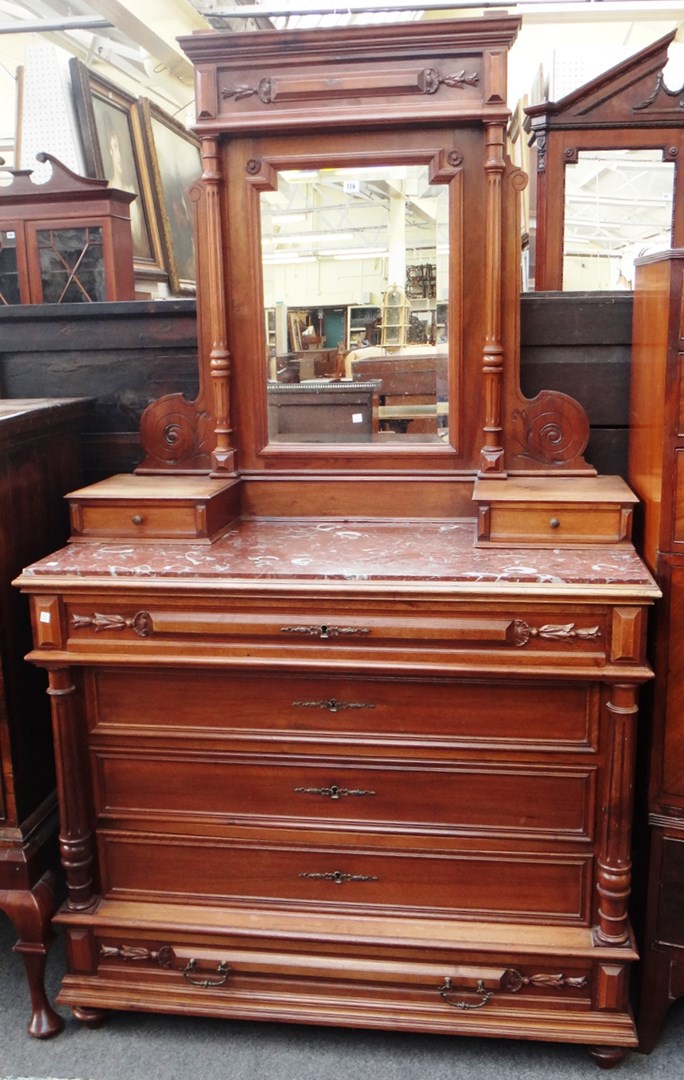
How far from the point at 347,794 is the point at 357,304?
42.5 inches

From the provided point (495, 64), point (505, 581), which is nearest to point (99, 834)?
point (505, 581)

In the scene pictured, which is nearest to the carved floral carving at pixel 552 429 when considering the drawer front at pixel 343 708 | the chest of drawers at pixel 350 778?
the chest of drawers at pixel 350 778

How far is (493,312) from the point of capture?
6.71 feet

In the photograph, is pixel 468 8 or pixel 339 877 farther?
pixel 468 8

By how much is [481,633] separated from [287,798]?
1.82 feet

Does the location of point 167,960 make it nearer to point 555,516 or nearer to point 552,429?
point 555,516

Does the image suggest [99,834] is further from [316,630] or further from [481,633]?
[481,633]

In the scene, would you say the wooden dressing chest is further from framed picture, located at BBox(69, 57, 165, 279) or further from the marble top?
framed picture, located at BBox(69, 57, 165, 279)

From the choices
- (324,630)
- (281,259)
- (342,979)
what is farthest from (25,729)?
(281,259)

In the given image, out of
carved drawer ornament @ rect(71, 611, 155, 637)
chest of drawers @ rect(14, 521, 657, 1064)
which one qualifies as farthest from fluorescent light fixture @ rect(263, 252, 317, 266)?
carved drawer ornament @ rect(71, 611, 155, 637)

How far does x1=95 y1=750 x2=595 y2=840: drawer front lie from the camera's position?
6.04 feet

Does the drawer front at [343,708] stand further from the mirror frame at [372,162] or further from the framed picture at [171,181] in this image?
the framed picture at [171,181]

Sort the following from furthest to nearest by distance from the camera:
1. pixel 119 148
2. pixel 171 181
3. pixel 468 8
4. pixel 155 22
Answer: pixel 155 22, pixel 171 181, pixel 119 148, pixel 468 8

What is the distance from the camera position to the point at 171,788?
1948 millimetres
